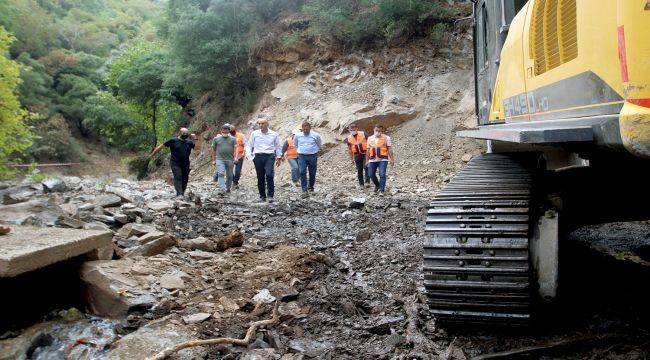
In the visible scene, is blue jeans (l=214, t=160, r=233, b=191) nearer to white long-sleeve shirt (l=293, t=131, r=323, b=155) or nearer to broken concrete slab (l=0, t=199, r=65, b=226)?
white long-sleeve shirt (l=293, t=131, r=323, b=155)

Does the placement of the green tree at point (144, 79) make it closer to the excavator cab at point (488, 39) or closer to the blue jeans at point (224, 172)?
the blue jeans at point (224, 172)

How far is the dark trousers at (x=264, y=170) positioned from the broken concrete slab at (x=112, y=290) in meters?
5.61

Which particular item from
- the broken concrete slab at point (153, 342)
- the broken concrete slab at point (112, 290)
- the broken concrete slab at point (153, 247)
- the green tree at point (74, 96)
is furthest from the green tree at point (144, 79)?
the broken concrete slab at point (153, 342)

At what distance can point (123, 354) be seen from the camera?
297cm

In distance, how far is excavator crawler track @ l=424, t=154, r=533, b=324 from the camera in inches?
105

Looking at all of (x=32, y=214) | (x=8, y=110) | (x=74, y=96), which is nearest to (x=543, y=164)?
(x=32, y=214)

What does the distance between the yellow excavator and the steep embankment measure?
26.7ft

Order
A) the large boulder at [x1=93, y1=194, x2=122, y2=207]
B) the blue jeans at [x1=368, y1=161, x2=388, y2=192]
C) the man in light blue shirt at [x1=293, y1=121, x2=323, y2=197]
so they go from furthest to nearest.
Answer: the man in light blue shirt at [x1=293, y1=121, x2=323, y2=197], the blue jeans at [x1=368, y1=161, x2=388, y2=192], the large boulder at [x1=93, y1=194, x2=122, y2=207]

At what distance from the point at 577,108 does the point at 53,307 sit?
149 inches

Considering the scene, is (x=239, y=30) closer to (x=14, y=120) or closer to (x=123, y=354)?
(x=14, y=120)

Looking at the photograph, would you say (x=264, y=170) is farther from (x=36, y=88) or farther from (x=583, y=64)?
(x=36, y=88)

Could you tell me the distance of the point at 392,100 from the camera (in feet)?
50.8

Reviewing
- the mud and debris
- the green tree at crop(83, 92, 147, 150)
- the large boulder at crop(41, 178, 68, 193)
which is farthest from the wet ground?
the green tree at crop(83, 92, 147, 150)

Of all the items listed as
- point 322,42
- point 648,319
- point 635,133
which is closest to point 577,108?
point 635,133
